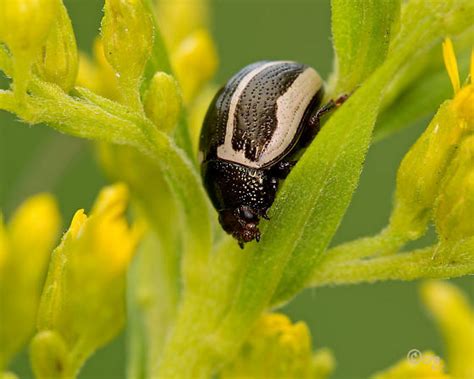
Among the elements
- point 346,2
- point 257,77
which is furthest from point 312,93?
point 346,2

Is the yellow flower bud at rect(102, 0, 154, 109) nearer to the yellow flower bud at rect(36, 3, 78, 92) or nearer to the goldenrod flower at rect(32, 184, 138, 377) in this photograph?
the yellow flower bud at rect(36, 3, 78, 92)

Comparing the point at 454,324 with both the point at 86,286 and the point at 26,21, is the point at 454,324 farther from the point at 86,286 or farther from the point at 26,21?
the point at 26,21

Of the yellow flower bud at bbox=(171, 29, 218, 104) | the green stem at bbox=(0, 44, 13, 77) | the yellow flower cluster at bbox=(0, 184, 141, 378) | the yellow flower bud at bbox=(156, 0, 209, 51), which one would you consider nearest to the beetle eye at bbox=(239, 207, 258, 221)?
the yellow flower cluster at bbox=(0, 184, 141, 378)

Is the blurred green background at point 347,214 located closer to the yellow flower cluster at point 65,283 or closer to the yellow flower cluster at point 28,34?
the yellow flower cluster at point 65,283

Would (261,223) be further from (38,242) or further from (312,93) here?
(38,242)

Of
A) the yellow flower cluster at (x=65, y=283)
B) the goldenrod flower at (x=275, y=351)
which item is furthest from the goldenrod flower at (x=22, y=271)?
the goldenrod flower at (x=275, y=351)
